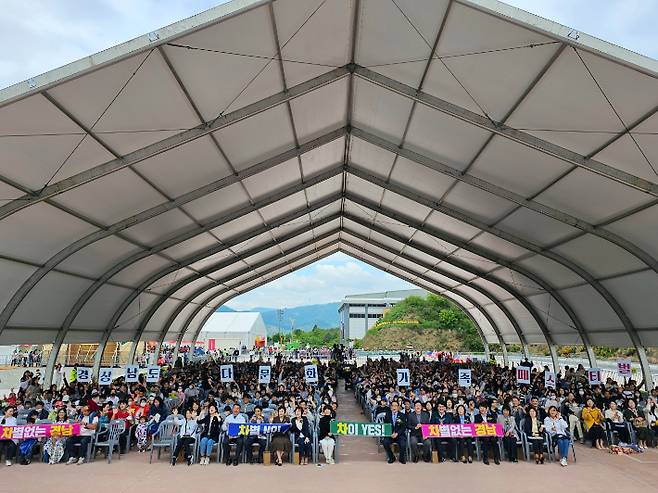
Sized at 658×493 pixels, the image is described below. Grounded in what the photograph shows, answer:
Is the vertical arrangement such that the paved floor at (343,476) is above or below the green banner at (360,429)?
below

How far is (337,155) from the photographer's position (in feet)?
63.4

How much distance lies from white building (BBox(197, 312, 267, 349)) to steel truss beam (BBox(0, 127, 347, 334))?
50.4 m

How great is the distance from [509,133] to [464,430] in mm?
7496

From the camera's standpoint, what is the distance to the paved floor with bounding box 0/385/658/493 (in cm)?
924

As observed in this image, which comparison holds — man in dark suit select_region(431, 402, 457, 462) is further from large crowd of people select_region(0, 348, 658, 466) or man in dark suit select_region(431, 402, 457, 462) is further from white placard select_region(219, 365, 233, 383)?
white placard select_region(219, 365, 233, 383)

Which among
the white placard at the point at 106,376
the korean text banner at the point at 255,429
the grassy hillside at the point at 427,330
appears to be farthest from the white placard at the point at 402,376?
the grassy hillside at the point at 427,330

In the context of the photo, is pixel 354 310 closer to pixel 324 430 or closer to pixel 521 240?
pixel 521 240

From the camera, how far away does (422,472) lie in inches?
411

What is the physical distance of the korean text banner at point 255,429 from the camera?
1136 cm

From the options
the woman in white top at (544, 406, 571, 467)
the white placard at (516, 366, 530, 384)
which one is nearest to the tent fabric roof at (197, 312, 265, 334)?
the white placard at (516, 366, 530, 384)

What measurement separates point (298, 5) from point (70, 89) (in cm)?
485

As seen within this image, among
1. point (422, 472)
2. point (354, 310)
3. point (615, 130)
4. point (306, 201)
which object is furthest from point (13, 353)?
point (354, 310)

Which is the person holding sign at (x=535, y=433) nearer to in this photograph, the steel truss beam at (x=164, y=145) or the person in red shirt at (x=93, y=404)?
the steel truss beam at (x=164, y=145)

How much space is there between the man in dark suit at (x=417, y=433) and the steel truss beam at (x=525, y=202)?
7.79 metres
